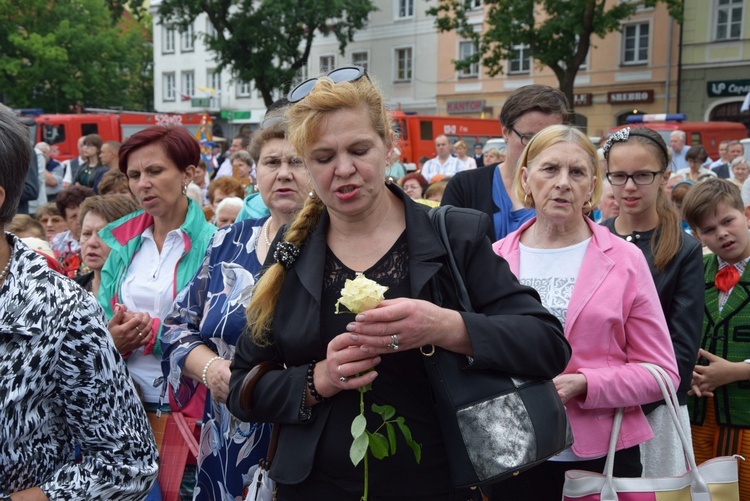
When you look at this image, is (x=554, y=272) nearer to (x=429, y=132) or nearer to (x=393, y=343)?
(x=393, y=343)

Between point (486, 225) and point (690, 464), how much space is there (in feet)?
3.99

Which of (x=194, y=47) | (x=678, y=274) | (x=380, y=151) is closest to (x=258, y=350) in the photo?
(x=380, y=151)

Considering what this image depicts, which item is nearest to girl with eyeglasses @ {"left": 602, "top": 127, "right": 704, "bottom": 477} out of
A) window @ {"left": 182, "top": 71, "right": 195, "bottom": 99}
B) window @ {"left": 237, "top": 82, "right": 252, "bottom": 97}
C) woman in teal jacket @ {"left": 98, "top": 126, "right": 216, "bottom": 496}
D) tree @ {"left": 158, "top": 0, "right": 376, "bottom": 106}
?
woman in teal jacket @ {"left": 98, "top": 126, "right": 216, "bottom": 496}

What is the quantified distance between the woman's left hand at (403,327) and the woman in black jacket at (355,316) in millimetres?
72

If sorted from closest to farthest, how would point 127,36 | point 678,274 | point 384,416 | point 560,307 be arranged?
point 384,416 < point 560,307 < point 678,274 < point 127,36

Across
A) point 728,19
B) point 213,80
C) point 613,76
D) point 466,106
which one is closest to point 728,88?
point 728,19

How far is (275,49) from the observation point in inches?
1442

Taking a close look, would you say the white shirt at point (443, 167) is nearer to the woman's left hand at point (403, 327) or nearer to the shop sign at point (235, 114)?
the woman's left hand at point (403, 327)

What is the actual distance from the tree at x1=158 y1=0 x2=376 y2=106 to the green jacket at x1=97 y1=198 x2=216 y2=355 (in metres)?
32.8

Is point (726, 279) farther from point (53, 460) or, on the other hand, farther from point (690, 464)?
point (53, 460)

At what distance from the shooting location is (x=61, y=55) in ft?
142

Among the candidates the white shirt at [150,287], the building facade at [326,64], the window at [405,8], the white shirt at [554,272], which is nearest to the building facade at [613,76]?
the building facade at [326,64]

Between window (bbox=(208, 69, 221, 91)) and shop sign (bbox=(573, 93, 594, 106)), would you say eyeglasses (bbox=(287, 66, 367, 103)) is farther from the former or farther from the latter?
window (bbox=(208, 69, 221, 91))

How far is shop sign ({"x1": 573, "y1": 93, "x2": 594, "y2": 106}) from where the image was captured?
108 ft
